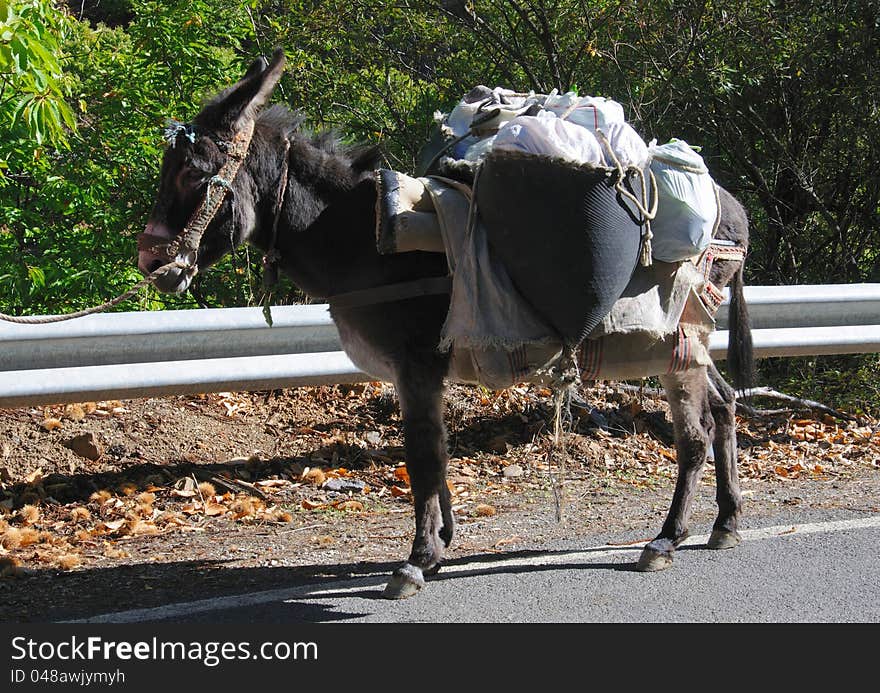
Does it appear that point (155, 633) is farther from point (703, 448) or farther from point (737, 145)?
point (737, 145)

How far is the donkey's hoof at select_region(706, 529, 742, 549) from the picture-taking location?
195 inches

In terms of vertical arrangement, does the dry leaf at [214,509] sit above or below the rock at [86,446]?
below

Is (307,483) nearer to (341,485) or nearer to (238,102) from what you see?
(341,485)

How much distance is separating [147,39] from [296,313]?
9.12 feet

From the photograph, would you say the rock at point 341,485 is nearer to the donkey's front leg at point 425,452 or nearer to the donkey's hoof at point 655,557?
the donkey's front leg at point 425,452

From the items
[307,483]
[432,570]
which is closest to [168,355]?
[307,483]

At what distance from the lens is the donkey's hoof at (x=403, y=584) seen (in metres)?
4.34

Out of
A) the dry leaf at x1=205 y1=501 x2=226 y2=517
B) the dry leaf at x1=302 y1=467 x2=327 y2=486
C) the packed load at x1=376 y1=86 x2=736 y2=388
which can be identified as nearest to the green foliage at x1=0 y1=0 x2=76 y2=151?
the packed load at x1=376 y1=86 x2=736 y2=388

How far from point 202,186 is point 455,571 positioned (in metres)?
2.00

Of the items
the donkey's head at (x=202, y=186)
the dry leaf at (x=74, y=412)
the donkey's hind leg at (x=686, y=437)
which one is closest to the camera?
the donkey's head at (x=202, y=186)

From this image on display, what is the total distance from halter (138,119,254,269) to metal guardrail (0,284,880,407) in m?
1.02

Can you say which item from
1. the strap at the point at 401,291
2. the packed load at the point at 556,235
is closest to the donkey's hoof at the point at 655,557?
the packed load at the point at 556,235

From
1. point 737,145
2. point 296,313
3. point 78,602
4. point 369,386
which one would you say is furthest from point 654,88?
point 78,602

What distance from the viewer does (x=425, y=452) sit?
14.8ft
